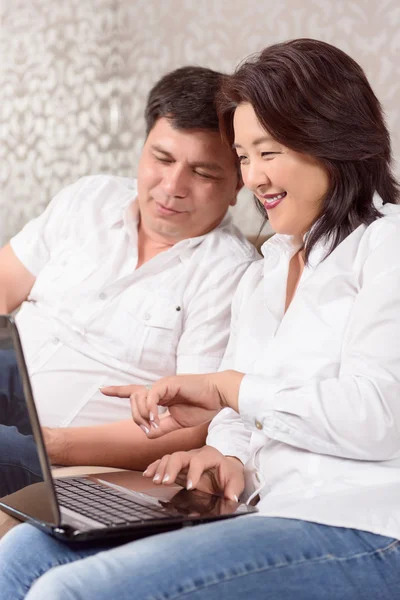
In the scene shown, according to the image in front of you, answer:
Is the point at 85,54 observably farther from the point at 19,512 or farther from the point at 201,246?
the point at 19,512

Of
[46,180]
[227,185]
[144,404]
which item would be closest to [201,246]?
[227,185]

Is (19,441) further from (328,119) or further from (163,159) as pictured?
(163,159)

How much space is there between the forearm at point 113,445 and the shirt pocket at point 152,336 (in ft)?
0.52

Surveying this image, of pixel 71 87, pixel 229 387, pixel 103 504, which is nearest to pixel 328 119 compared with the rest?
pixel 229 387

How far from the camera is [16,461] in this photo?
1192 mm

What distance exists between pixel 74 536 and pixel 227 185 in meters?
1.06

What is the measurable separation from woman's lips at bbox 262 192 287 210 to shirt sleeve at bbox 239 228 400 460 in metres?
0.27

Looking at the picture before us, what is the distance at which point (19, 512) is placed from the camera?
47.9 inches

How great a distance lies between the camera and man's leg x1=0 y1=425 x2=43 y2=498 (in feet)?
3.65

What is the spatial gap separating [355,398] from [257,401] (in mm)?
147

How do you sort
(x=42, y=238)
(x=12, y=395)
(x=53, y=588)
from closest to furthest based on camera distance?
(x=53, y=588) → (x=12, y=395) → (x=42, y=238)

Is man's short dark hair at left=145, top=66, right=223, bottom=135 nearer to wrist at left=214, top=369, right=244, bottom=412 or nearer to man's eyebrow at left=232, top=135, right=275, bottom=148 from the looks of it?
man's eyebrow at left=232, top=135, right=275, bottom=148

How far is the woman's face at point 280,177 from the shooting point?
56.0 inches

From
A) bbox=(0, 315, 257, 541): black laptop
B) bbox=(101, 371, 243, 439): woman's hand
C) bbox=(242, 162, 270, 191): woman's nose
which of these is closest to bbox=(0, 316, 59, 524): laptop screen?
bbox=(0, 315, 257, 541): black laptop
